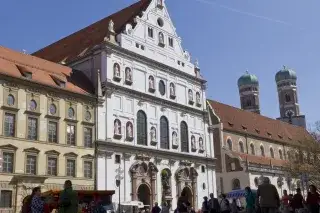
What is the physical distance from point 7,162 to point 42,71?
9287 mm

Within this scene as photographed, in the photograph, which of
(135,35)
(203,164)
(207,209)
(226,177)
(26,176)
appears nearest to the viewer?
(207,209)

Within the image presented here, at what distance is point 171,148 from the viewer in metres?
Answer: 48.0

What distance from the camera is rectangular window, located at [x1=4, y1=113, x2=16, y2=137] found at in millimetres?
33897

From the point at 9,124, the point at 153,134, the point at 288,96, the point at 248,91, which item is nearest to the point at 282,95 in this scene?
the point at 288,96

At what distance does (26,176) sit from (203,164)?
76.6 ft

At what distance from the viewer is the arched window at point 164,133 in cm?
4725

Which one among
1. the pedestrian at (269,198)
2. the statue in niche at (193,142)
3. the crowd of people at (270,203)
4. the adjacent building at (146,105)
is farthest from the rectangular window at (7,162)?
the pedestrian at (269,198)

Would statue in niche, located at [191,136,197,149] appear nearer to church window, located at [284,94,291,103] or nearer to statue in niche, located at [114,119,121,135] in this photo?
statue in niche, located at [114,119,121,135]

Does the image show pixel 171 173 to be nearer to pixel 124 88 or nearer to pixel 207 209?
pixel 124 88

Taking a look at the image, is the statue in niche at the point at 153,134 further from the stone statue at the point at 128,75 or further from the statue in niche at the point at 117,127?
the stone statue at the point at 128,75

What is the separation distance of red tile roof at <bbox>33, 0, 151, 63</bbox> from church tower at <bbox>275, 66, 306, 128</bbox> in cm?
7051

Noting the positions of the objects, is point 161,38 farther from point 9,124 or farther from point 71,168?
point 9,124

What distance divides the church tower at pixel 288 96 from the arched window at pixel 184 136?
6657cm

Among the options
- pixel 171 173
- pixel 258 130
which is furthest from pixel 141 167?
pixel 258 130
